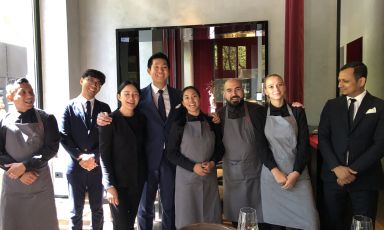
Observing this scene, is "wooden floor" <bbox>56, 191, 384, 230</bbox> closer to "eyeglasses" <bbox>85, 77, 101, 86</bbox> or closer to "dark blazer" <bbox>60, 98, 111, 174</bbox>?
"dark blazer" <bbox>60, 98, 111, 174</bbox>

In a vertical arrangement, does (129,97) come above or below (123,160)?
above

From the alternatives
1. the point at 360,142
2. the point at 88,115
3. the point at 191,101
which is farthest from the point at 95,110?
the point at 360,142

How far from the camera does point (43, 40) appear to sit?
14.4 feet

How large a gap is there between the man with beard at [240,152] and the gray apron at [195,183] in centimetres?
14

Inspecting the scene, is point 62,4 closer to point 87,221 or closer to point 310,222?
point 87,221

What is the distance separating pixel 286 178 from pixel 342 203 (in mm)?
474

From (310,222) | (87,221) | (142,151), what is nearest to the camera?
(310,222)

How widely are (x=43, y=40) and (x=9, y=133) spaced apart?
239 centimetres

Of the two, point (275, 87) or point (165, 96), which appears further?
point (165, 96)

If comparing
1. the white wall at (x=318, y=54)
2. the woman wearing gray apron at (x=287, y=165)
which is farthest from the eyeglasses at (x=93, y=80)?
the white wall at (x=318, y=54)

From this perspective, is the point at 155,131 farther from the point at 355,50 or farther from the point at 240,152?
the point at 355,50

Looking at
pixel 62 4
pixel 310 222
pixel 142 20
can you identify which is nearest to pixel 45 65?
pixel 62 4

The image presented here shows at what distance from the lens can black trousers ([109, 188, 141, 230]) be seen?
2.41 metres

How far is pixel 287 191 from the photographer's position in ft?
7.85
